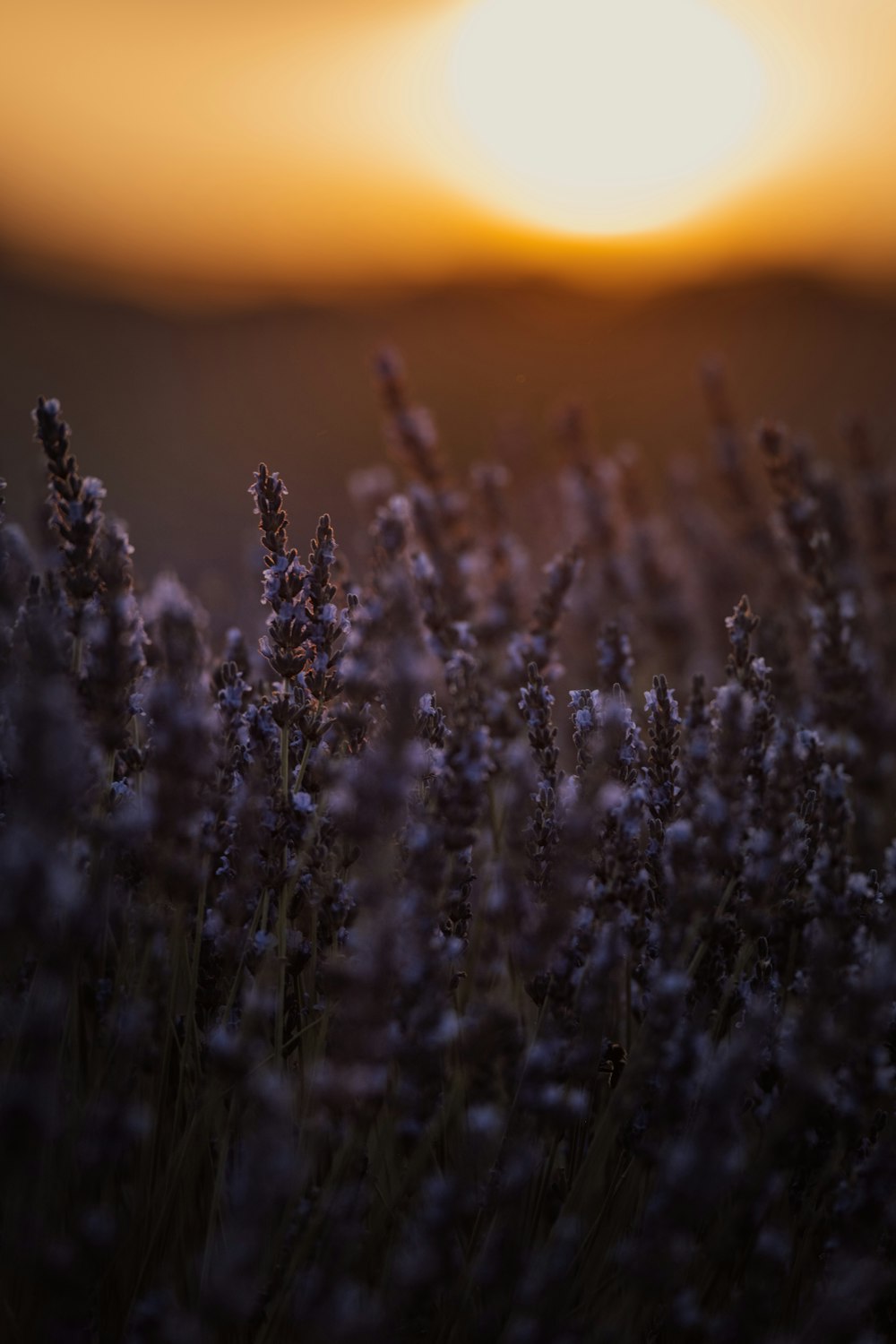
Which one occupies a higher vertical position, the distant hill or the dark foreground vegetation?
the distant hill

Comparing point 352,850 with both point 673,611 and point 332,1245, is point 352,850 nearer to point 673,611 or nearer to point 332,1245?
point 332,1245

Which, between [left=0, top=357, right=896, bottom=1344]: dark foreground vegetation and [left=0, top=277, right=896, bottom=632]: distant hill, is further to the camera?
[left=0, top=277, right=896, bottom=632]: distant hill

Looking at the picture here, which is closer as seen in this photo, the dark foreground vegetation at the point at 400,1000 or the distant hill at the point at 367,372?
the dark foreground vegetation at the point at 400,1000

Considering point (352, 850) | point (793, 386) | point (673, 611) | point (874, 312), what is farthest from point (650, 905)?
point (874, 312)

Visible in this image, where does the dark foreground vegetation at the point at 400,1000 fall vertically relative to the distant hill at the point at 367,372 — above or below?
below

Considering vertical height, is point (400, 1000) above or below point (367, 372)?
below
